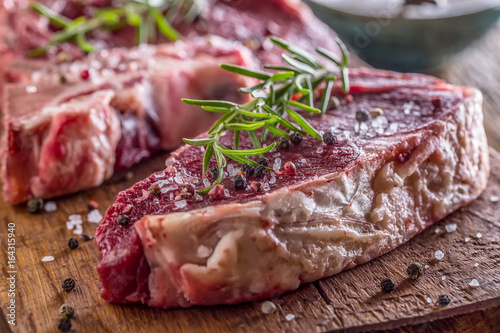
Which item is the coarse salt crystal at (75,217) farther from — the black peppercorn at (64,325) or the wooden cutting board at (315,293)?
the black peppercorn at (64,325)

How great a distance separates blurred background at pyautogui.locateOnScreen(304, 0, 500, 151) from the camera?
5.38 m

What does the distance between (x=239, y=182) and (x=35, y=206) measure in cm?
162

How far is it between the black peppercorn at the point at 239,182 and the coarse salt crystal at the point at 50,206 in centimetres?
153

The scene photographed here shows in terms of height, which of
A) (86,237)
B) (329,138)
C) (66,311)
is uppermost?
(329,138)

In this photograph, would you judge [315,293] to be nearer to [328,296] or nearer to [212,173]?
[328,296]

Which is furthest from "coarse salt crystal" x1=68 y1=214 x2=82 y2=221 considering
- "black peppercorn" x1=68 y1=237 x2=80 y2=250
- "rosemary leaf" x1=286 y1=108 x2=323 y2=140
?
"rosemary leaf" x1=286 y1=108 x2=323 y2=140

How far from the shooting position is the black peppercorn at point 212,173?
3.48 m

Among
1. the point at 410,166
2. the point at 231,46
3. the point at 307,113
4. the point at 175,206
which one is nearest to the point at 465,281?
the point at 410,166

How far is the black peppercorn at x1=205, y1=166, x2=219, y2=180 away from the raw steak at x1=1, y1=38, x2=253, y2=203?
1.15 metres

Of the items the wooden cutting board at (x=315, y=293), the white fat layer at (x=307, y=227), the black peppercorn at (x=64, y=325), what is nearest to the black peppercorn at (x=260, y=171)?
the white fat layer at (x=307, y=227)

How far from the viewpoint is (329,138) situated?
3.65 m

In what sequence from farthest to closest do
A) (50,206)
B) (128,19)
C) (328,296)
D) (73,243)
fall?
(128,19) → (50,206) → (73,243) → (328,296)

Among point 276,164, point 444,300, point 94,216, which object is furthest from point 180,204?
point 444,300

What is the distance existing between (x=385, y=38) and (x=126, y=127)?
2478 millimetres
